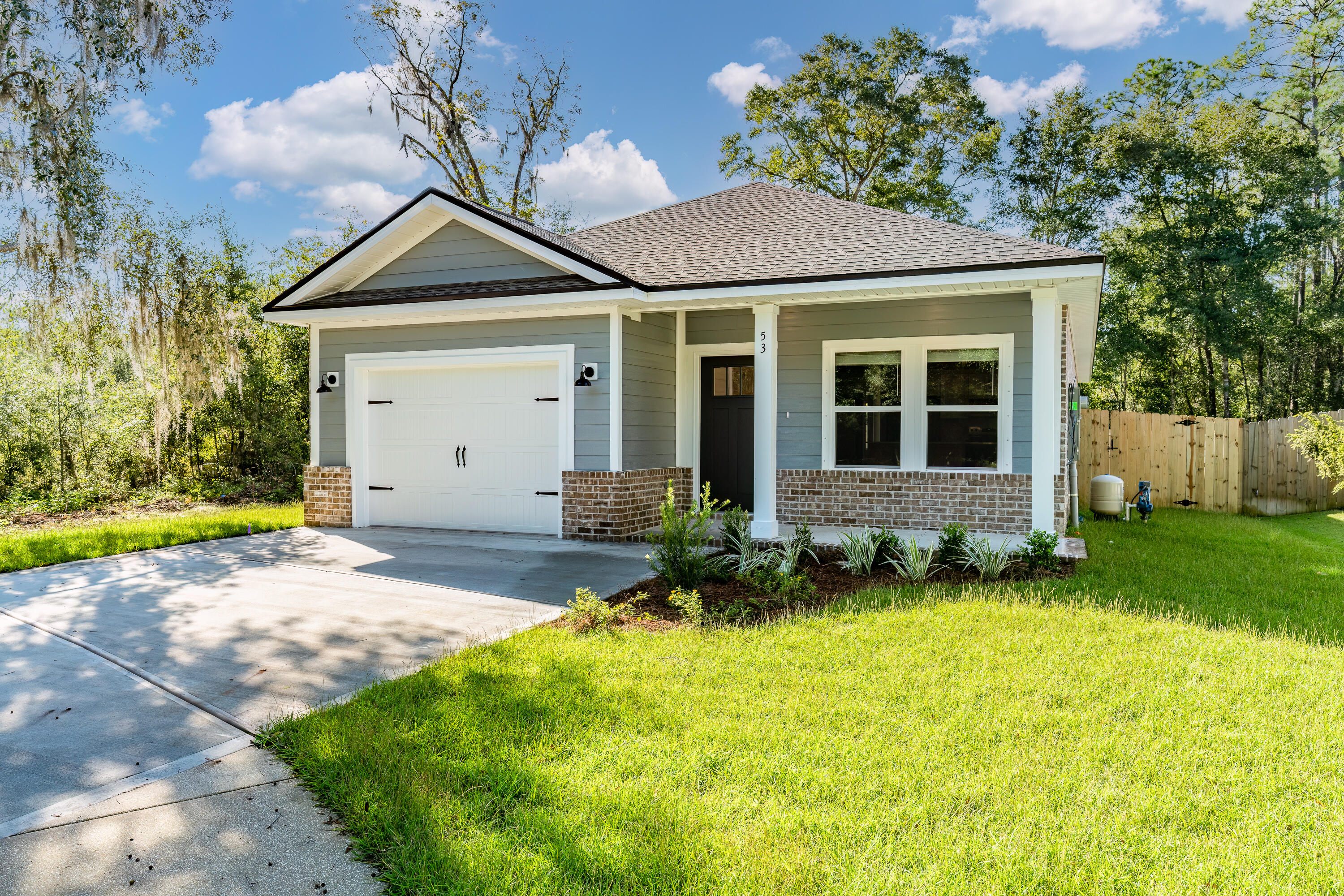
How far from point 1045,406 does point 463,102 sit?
18584 mm

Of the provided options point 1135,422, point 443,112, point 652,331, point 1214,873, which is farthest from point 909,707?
point 443,112

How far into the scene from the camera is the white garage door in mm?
9656

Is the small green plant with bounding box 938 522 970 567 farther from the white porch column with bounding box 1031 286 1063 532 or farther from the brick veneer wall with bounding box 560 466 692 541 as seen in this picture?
the brick veneer wall with bounding box 560 466 692 541

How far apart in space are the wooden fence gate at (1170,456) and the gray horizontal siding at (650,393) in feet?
24.7

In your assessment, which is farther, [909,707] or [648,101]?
[648,101]

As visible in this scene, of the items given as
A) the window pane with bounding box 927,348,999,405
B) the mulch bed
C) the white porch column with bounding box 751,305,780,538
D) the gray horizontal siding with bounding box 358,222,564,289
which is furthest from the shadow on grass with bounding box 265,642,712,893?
the window pane with bounding box 927,348,999,405

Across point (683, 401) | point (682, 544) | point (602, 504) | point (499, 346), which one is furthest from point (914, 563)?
point (499, 346)

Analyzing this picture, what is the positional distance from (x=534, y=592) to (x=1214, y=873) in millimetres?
4964

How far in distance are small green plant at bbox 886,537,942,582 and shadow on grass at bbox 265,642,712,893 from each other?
3.40 metres

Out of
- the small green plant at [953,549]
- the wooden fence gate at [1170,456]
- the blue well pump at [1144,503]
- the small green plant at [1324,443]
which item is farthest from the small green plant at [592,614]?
the wooden fence gate at [1170,456]

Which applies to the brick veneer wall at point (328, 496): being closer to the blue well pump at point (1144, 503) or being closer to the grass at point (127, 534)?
the grass at point (127, 534)

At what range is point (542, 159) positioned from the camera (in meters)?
22.6

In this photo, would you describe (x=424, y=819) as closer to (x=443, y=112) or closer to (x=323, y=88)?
(x=443, y=112)

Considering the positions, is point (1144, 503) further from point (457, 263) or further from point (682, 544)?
point (457, 263)
